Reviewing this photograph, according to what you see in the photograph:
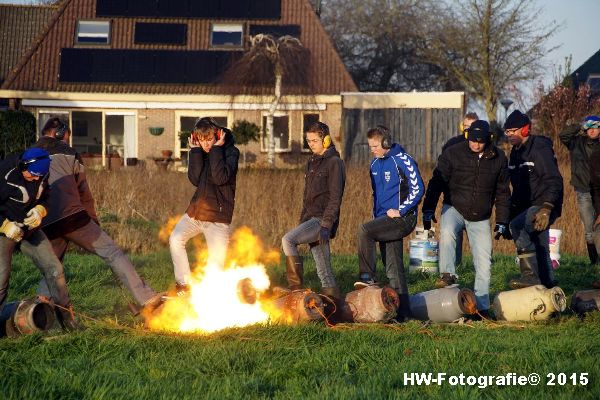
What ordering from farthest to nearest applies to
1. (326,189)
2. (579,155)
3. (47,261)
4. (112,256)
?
(579,155)
(326,189)
(112,256)
(47,261)

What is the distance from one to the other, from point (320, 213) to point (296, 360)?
330 centimetres

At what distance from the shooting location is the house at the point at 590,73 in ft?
149

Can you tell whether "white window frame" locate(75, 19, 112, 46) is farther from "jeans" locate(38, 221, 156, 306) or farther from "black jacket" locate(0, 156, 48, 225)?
"black jacket" locate(0, 156, 48, 225)

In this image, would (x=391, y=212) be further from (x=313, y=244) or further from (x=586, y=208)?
(x=586, y=208)

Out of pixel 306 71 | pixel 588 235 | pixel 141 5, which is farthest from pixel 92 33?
pixel 588 235

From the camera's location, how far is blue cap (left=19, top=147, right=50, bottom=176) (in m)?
9.45

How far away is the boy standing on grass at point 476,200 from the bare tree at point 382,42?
42.8 m

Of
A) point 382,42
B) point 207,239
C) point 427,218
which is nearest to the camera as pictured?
point 207,239

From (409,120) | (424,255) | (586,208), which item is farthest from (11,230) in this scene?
(409,120)

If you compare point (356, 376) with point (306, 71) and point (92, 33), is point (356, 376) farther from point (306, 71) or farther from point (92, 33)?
point (92, 33)

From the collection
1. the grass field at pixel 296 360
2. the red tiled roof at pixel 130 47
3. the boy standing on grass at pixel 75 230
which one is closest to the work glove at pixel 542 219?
the grass field at pixel 296 360

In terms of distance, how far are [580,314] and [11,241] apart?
6.03m

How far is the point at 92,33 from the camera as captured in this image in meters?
41.2

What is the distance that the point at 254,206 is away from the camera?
20.1 metres
